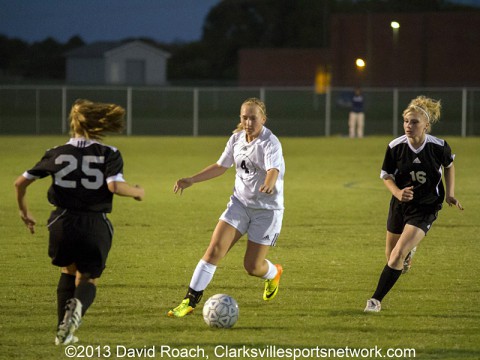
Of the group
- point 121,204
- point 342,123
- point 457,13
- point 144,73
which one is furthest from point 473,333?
point 144,73

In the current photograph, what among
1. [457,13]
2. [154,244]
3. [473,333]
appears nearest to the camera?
[473,333]

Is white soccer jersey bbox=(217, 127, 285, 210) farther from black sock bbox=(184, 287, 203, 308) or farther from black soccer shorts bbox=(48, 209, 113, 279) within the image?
black soccer shorts bbox=(48, 209, 113, 279)

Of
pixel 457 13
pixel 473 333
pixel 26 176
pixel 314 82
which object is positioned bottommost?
pixel 473 333

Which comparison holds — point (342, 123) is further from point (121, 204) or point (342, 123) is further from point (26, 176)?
point (26, 176)

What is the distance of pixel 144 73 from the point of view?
244 feet

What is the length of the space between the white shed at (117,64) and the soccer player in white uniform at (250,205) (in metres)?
62.5

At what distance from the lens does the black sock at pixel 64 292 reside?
6402 mm

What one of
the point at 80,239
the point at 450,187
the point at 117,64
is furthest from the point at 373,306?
the point at 117,64

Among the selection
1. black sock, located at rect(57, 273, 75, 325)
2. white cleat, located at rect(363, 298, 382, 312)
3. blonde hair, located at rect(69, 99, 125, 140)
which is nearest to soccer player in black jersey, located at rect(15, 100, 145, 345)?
blonde hair, located at rect(69, 99, 125, 140)

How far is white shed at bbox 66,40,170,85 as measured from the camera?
7131cm

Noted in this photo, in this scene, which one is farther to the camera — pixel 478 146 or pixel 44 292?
pixel 478 146

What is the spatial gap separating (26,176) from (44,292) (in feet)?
7.62

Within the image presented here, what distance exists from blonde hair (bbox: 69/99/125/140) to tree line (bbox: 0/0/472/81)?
2863 inches

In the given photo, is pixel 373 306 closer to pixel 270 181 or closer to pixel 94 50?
pixel 270 181
